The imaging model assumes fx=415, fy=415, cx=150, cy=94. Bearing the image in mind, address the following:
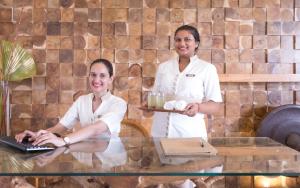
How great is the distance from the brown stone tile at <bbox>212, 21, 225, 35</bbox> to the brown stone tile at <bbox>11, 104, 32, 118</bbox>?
5.34 feet

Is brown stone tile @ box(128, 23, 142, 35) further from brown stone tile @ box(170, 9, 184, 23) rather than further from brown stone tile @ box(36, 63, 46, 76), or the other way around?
brown stone tile @ box(36, 63, 46, 76)

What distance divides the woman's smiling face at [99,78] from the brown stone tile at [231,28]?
1589 millimetres

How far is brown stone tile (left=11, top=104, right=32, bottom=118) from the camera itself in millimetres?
3359

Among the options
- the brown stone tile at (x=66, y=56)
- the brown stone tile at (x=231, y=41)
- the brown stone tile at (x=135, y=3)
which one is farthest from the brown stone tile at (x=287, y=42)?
the brown stone tile at (x=66, y=56)

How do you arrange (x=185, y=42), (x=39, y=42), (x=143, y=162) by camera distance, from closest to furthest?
(x=143, y=162) < (x=185, y=42) < (x=39, y=42)

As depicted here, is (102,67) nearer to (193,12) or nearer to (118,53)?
(118,53)

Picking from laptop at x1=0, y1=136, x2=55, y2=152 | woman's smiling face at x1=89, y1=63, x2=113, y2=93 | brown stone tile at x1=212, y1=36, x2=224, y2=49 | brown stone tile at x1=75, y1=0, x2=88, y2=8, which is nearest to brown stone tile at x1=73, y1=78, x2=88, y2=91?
brown stone tile at x1=75, y1=0, x2=88, y2=8

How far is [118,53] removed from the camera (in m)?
3.36

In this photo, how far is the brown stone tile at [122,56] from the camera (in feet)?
11.0

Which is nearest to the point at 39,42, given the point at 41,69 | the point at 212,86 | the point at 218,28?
the point at 41,69

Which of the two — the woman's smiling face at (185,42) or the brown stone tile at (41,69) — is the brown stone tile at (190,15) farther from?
the brown stone tile at (41,69)

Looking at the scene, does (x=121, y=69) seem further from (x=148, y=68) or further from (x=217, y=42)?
(x=217, y=42)

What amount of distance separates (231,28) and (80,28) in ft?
4.02

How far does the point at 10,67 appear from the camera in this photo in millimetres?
3145
